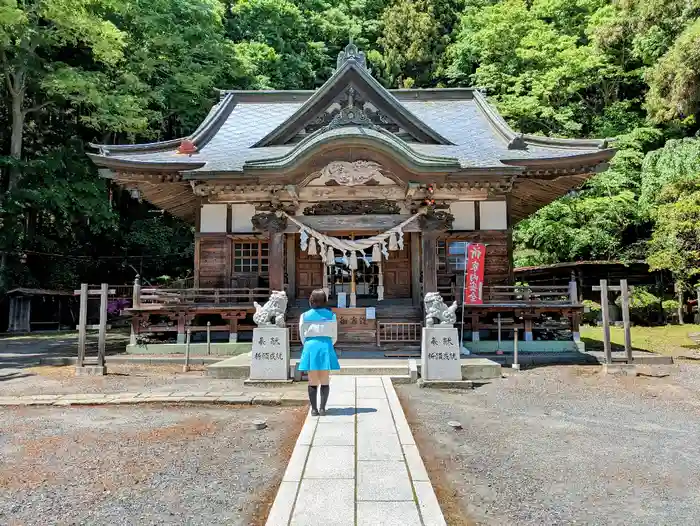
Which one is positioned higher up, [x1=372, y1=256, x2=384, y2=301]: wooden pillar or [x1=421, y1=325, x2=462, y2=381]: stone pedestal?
[x1=372, y1=256, x2=384, y2=301]: wooden pillar

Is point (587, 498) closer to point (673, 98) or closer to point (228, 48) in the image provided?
point (673, 98)

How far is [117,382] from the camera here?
29.9 feet

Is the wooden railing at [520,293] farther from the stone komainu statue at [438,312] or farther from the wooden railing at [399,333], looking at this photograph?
the stone komainu statue at [438,312]

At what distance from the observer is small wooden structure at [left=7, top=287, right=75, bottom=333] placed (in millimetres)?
19906

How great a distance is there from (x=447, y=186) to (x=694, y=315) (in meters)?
16.2

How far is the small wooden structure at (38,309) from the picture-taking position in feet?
65.3

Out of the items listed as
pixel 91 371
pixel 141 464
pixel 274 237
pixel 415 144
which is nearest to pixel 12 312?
pixel 91 371

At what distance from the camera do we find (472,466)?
4695 millimetres

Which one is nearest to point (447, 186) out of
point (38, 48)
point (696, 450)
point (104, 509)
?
point (696, 450)

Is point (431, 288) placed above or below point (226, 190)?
below

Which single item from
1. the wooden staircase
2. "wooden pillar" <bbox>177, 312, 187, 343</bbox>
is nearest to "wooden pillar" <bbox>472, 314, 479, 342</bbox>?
the wooden staircase

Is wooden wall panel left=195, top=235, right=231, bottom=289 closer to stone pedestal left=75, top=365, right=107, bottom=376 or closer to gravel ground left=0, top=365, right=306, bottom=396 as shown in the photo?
gravel ground left=0, top=365, right=306, bottom=396

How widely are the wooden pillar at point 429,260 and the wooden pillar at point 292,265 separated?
12.3ft

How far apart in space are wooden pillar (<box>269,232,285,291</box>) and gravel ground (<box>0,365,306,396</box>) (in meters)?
2.65
